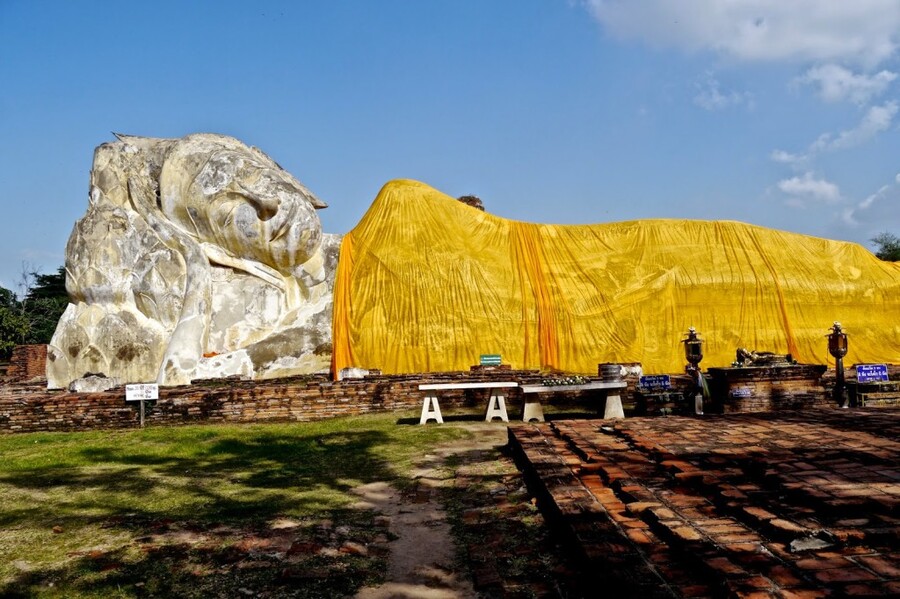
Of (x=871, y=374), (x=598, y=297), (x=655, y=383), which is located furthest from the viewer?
(x=598, y=297)

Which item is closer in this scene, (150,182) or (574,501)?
(574,501)

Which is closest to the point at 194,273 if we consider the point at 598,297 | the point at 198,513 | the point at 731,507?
the point at 598,297

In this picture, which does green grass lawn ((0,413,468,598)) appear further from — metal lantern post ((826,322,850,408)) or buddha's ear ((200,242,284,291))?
buddha's ear ((200,242,284,291))

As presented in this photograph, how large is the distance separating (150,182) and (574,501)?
1439cm

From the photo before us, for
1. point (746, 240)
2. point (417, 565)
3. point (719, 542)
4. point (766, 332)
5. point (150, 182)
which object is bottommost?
point (417, 565)

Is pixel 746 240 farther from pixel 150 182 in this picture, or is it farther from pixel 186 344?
pixel 150 182

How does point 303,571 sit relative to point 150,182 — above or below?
below

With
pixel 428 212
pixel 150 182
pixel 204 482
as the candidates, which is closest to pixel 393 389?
pixel 204 482

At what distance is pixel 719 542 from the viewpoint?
2752 mm

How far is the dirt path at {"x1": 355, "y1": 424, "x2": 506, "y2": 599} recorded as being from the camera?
10.1 ft

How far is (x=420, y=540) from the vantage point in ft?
12.6

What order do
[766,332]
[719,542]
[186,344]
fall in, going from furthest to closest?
[766,332], [186,344], [719,542]

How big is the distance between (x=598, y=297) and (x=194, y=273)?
8.56m

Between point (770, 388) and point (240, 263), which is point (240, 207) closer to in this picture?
point (240, 263)
